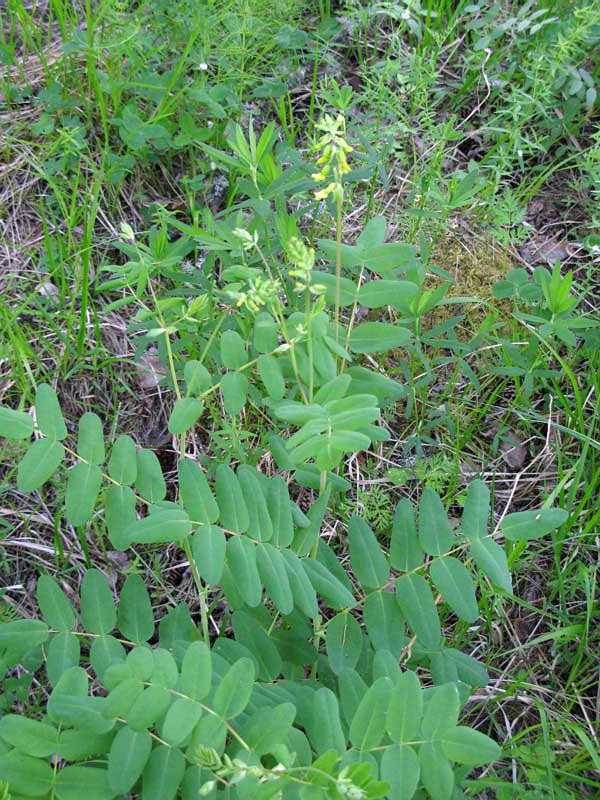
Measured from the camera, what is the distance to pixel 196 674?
4.78 ft

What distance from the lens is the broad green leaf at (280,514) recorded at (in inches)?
69.4

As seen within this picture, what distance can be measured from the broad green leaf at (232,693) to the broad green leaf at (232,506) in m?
0.35

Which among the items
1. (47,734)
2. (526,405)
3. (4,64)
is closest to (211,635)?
(47,734)

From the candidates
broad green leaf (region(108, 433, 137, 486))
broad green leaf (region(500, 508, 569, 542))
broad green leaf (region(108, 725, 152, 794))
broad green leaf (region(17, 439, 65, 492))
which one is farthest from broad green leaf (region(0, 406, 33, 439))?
broad green leaf (region(500, 508, 569, 542))

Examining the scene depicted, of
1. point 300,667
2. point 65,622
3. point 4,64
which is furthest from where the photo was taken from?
point 4,64

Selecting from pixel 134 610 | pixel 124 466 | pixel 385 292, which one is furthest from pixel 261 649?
pixel 385 292

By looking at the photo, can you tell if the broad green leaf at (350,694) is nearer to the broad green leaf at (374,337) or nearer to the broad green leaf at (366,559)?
the broad green leaf at (366,559)

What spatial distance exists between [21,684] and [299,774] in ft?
2.93

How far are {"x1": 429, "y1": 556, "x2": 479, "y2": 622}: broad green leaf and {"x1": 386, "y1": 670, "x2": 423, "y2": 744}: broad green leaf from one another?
289mm

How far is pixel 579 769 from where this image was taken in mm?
2068

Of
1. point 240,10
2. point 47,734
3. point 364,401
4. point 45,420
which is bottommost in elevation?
point 47,734

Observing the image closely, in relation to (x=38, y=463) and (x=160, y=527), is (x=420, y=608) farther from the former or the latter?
(x=38, y=463)

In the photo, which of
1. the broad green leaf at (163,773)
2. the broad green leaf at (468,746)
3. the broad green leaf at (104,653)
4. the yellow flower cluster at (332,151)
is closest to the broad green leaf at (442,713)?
the broad green leaf at (468,746)

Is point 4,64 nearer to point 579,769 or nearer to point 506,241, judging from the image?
point 506,241
